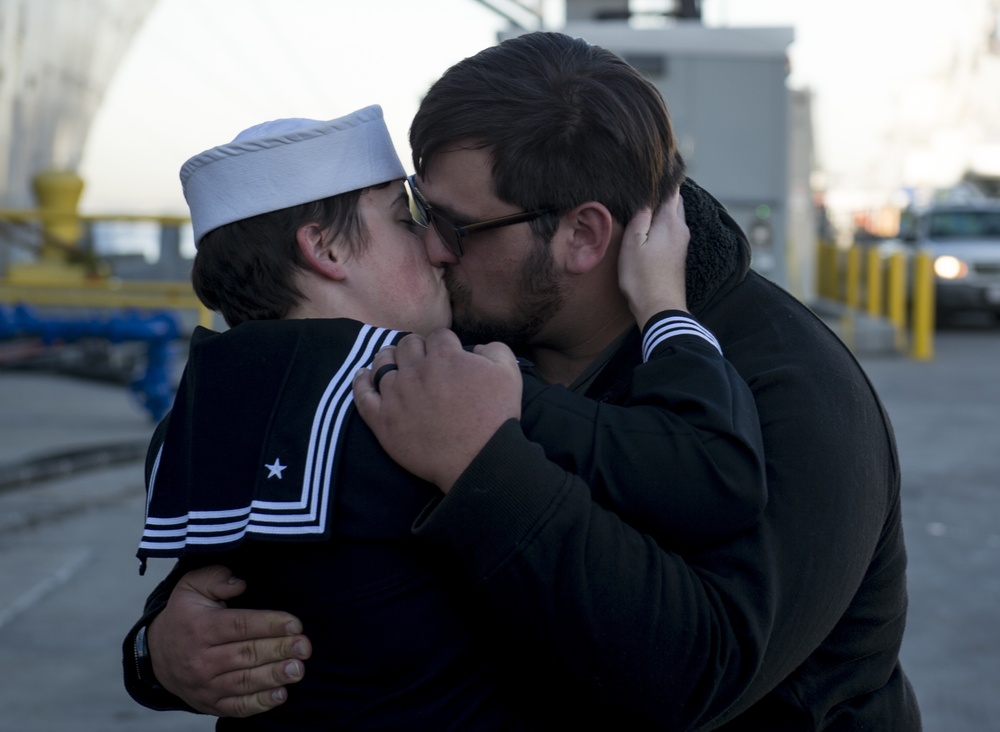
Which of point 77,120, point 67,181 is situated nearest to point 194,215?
point 67,181

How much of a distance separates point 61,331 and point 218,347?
824 centimetres

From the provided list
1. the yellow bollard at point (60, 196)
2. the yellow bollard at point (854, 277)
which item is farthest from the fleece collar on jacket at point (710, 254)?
the yellow bollard at point (60, 196)

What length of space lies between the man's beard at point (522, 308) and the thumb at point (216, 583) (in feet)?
1.83

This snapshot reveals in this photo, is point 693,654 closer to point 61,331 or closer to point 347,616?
point 347,616

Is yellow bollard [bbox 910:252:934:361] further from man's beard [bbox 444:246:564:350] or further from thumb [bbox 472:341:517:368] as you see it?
thumb [bbox 472:341:517:368]

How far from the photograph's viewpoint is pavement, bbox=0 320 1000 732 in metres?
4.39

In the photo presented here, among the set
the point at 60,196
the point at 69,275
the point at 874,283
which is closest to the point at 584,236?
the point at 69,275

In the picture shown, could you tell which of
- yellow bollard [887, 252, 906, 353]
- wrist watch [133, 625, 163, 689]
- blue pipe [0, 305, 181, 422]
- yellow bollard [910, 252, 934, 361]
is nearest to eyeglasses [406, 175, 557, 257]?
wrist watch [133, 625, 163, 689]

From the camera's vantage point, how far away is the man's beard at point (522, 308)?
1919 mm

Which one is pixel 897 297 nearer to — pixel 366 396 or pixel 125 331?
pixel 125 331

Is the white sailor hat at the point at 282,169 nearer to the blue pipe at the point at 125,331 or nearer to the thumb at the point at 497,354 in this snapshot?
the thumb at the point at 497,354

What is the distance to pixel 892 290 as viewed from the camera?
1461 cm

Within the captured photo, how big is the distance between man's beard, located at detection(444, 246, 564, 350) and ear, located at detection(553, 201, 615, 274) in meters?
0.03

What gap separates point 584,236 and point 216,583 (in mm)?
713
